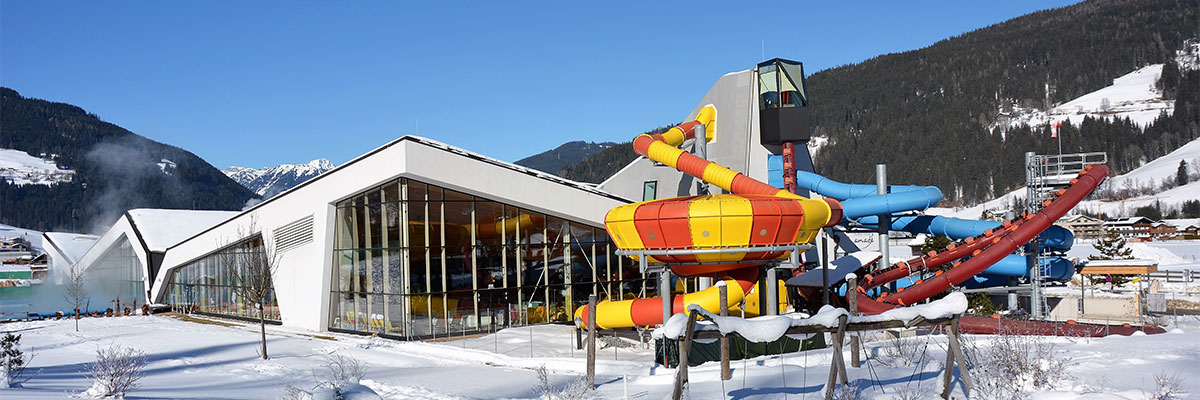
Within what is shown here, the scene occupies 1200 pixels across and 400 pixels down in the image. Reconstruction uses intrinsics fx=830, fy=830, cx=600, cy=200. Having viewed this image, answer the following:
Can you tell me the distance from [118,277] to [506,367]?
37913 millimetres

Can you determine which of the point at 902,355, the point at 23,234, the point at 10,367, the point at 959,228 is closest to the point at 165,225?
the point at 10,367

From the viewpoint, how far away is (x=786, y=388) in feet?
43.8

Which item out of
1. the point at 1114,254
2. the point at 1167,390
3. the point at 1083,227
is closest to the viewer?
the point at 1167,390

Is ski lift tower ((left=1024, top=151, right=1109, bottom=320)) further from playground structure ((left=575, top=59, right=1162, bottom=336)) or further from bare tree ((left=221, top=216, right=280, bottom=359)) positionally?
bare tree ((left=221, top=216, right=280, bottom=359))

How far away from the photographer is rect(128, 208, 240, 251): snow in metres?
43.6

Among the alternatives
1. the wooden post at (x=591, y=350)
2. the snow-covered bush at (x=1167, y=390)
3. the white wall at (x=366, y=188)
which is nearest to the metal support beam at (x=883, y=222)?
the white wall at (x=366, y=188)

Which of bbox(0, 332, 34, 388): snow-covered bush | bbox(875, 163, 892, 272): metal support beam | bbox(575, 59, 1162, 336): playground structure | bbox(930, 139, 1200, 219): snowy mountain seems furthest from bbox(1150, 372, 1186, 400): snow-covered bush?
bbox(930, 139, 1200, 219): snowy mountain

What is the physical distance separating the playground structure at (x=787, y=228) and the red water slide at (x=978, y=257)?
42mm

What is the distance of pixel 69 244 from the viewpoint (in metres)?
59.6

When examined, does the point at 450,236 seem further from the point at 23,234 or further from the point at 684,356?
the point at 23,234

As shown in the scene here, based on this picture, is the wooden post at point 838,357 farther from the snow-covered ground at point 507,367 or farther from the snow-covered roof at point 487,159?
the snow-covered roof at point 487,159

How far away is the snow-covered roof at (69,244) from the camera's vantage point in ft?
187

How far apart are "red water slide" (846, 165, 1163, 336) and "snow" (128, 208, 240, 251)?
31279 mm

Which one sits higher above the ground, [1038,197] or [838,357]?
[1038,197]
